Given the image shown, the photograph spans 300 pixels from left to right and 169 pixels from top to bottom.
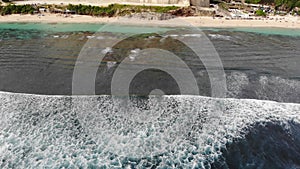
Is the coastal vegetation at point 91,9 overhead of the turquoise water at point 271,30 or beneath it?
overhead

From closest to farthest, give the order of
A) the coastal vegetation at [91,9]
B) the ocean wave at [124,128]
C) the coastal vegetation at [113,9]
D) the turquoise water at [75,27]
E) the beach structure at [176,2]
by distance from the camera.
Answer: the ocean wave at [124,128] < the turquoise water at [75,27] < the coastal vegetation at [113,9] < the coastal vegetation at [91,9] < the beach structure at [176,2]

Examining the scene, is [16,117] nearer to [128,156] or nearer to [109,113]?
[109,113]

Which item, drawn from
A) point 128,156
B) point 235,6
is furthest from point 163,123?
point 235,6

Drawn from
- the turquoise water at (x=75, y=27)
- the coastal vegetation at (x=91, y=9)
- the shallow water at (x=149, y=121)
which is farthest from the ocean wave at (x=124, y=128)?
the coastal vegetation at (x=91, y=9)

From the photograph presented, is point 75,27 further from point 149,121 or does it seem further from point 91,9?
point 149,121

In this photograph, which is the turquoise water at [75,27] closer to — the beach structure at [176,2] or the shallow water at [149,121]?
the beach structure at [176,2]

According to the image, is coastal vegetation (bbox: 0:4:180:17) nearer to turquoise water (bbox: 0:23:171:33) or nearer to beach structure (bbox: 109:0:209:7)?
beach structure (bbox: 109:0:209:7)

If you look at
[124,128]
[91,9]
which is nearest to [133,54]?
[124,128]

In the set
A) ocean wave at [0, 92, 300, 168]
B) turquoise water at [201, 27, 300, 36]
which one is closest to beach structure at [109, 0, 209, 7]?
turquoise water at [201, 27, 300, 36]
